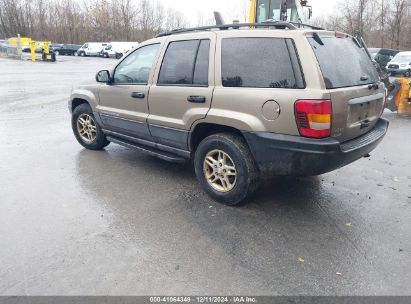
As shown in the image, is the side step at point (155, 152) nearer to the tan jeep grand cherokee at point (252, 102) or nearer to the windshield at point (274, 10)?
the tan jeep grand cherokee at point (252, 102)

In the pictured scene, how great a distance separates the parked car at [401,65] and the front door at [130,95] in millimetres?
22179

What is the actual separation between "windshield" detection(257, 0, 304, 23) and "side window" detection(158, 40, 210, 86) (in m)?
7.70

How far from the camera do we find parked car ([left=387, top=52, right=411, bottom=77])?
22.0m

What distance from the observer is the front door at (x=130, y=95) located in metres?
4.73

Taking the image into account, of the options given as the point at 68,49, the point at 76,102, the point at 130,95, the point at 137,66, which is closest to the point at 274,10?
the point at 76,102

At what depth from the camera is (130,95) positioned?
490cm

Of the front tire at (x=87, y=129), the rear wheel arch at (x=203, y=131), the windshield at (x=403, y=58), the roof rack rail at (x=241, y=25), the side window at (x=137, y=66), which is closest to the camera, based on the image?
the roof rack rail at (x=241, y=25)

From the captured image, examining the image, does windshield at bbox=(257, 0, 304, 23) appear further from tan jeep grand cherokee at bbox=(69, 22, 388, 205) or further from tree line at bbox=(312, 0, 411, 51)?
tree line at bbox=(312, 0, 411, 51)

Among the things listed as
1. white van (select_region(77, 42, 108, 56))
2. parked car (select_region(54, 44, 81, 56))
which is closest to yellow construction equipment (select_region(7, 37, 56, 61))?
parked car (select_region(54, 44, 81, 56))

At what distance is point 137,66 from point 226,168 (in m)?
2.08

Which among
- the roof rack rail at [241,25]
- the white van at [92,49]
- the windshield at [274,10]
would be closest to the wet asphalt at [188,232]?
the roof rack rail at [241,25]

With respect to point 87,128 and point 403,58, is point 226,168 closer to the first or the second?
point 87,128

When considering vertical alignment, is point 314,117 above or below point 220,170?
above

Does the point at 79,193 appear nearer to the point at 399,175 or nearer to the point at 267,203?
the point at 267,203
